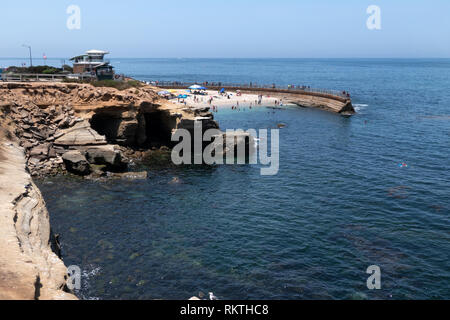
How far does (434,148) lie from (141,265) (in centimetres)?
5025

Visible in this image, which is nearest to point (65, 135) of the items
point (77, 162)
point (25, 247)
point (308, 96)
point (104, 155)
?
point (77, 162)

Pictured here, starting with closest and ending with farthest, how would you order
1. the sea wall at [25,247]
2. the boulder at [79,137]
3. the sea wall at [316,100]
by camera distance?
the sea wall at [25,247], the boulder at [79,137], the sea wall at [316,100]

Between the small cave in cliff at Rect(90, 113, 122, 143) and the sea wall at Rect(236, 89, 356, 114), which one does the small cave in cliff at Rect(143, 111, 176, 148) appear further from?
the sea wall at Rect(236, 89, 356, 114)

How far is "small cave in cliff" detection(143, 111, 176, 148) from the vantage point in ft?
177

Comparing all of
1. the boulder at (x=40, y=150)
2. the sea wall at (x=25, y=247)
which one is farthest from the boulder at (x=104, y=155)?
the sea wall at (x=25, y=247)

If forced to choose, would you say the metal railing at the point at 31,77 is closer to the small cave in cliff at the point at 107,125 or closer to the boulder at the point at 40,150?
the small cave in cliff at the point at 107,125

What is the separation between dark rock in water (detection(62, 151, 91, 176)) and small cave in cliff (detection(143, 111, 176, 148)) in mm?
13321

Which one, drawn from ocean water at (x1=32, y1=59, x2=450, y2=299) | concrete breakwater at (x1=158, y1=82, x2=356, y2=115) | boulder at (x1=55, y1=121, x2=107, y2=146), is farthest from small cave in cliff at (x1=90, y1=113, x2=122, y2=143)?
concrete breakwater at (x1=158, y1=82, x2=356, y2=115)

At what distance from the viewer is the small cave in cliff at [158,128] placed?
53803 millimetres

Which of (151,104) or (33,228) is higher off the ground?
(151,104)

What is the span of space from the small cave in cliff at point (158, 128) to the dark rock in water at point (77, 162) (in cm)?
1332
